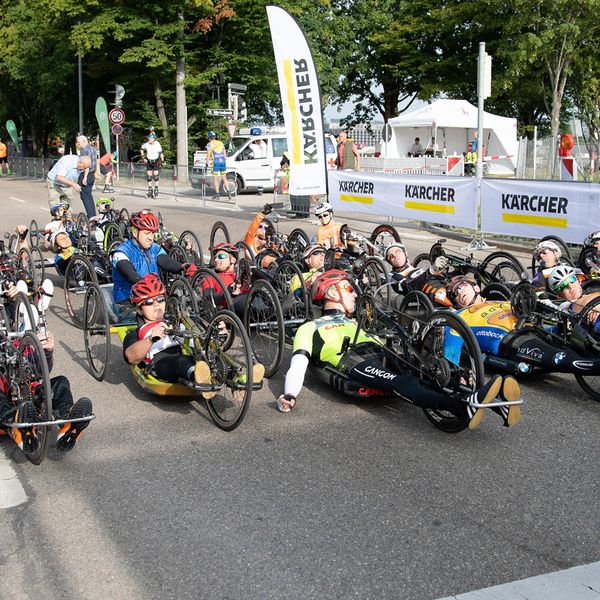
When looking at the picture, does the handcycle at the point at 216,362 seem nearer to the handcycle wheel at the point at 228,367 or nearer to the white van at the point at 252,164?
the handcycle wheel at the point at 228,367

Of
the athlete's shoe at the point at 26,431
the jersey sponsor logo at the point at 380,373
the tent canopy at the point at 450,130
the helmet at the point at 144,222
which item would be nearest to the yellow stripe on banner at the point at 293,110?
the helmet at the point at 144,222

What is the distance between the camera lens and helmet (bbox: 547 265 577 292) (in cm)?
675

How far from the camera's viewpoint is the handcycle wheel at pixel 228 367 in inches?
210

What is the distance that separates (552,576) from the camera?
362 cm

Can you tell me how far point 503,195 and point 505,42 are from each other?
23.4 metres

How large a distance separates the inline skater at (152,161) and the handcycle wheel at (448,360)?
22.4m

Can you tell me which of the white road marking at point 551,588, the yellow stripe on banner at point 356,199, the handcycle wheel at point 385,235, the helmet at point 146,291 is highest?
the yellow stripe on banner at point 356,199

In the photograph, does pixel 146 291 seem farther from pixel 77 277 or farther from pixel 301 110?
pixel 301 110

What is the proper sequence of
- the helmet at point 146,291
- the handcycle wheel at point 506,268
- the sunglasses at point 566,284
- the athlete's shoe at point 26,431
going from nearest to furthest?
the athlete's shoe at point 26,431, the helmet at point 146,291, the sunglasses at point 566,284, the handcycle wheel at point 506,268

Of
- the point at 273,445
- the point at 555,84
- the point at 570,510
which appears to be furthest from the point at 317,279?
the point at 555,84

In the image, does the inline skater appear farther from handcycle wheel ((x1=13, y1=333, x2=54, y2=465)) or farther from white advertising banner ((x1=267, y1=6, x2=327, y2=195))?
handcycle wheel ((x1=13, y1=333, x2=54, y2=465))

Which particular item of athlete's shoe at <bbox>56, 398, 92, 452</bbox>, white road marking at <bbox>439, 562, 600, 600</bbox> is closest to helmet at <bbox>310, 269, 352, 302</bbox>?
athlete's shoe at <bbox>56, 398, 92, 452</bbox>

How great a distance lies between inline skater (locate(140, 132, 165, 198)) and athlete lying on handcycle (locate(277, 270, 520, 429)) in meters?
21.1

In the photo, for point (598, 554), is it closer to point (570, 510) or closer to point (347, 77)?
point (570, 510)
